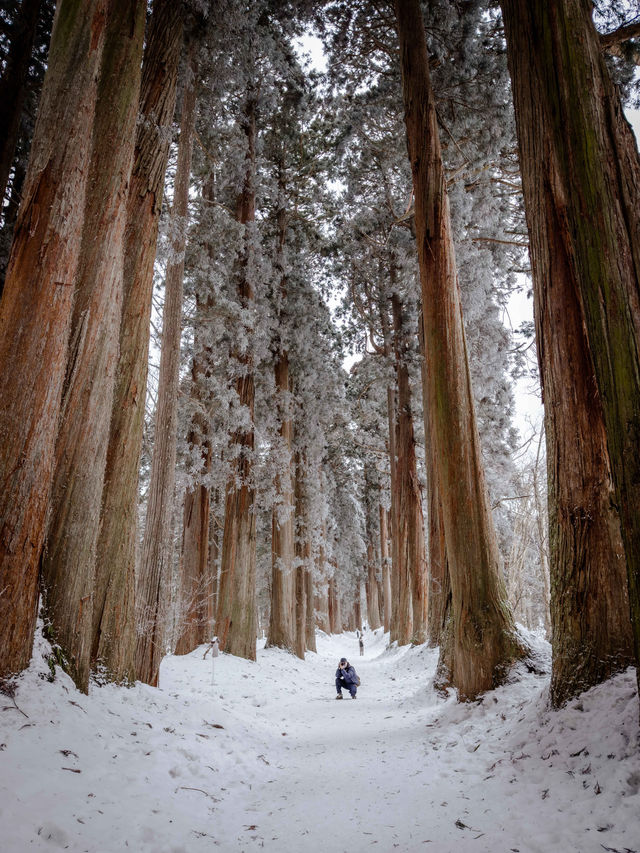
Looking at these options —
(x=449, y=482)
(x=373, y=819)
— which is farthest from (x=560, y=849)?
(x=449, y=482)

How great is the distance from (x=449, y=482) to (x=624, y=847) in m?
3.65

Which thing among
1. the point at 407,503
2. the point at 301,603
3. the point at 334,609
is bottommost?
the point at 334,609

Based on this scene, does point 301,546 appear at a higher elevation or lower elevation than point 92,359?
lower

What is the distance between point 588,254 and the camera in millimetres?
2467

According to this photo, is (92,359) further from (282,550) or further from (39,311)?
(282,550)

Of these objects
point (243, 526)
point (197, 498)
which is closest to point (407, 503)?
point (243, 526)

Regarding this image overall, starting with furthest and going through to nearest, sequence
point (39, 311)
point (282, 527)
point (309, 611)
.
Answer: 1. point (309, 611)
2. point (282, 527)
3. point (39, 311)

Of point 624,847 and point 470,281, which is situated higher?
point 470,281

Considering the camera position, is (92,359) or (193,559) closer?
(92,359)

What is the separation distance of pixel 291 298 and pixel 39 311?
10.6 metres

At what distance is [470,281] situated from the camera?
10094 mm

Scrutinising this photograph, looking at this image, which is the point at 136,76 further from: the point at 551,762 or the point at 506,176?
the point at 506,176

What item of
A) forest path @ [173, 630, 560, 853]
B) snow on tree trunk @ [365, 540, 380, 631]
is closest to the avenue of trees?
forest path @ [173, 630, 560, 853]

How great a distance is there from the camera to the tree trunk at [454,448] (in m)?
5.02
